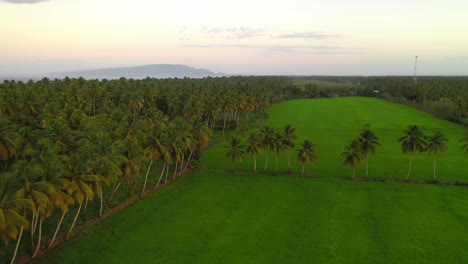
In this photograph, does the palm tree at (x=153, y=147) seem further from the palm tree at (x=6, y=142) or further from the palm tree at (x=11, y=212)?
the palm tree at (x=11, y=212)

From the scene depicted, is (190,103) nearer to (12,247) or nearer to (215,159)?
(215,159)

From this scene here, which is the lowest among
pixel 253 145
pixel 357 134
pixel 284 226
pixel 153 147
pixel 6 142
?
pixel 284 226

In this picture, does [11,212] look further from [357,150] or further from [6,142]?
[357,150]

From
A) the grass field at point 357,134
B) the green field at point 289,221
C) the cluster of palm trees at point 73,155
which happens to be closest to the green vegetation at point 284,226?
the green field at point 289,221

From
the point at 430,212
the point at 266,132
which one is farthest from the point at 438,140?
the point at 266,132

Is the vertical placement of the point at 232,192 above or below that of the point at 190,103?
below

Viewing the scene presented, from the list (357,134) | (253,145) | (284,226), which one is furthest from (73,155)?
(357,134)

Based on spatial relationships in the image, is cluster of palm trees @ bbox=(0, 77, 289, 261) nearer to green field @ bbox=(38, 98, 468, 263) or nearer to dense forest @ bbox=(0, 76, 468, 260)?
dense forest @ bbox=(0, 76, 468, 260)
